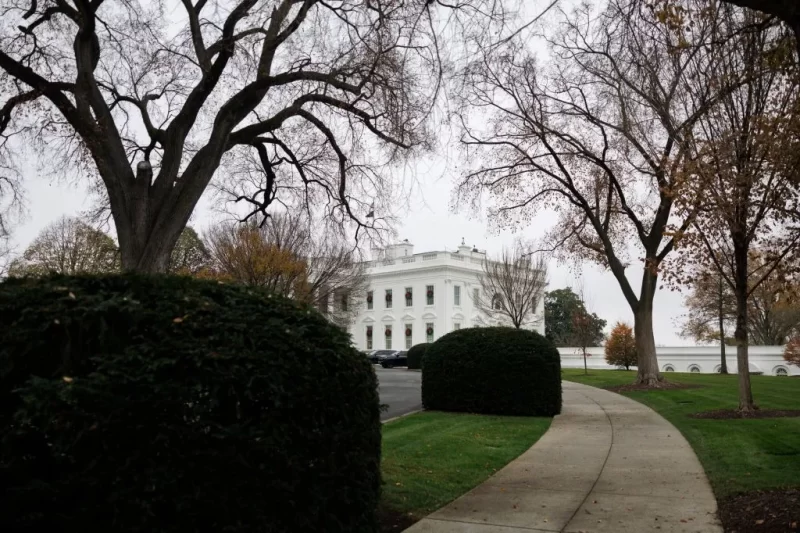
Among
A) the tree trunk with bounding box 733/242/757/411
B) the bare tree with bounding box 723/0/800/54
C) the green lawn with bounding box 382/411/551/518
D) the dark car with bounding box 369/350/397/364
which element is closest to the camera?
the bare tree with bounding box 723/0/800/54

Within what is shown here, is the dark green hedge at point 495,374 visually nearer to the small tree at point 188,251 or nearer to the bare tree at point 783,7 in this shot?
the bare tree at point 783,7

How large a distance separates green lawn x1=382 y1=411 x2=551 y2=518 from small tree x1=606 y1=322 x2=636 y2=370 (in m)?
31.5

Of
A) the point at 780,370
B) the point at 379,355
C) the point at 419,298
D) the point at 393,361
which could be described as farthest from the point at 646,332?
the point at 419,298

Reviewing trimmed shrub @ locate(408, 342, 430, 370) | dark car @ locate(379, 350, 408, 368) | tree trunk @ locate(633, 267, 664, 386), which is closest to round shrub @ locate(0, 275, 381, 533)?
tree trunk @ locate(633, 267, 664, 386)

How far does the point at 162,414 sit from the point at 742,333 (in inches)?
574

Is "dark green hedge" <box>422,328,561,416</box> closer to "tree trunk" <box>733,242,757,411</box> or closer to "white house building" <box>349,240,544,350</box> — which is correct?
"tree trunk" <box>733,242,757,411</box>

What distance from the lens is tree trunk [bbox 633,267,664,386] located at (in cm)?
2498

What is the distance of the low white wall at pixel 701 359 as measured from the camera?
4759cm

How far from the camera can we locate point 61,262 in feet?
143

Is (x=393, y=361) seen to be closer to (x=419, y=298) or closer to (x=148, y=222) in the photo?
(x=419, y=298)

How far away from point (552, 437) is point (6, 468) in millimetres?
9963

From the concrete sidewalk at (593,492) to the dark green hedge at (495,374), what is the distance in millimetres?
3362

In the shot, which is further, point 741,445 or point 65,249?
point 65,249

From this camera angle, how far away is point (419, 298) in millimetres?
75062
